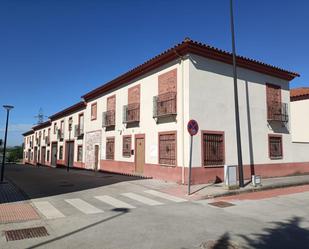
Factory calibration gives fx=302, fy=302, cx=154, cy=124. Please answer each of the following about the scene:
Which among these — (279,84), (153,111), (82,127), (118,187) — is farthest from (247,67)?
(82,127)

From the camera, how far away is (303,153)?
1911 cm

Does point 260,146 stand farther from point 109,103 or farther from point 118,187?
point 109,103

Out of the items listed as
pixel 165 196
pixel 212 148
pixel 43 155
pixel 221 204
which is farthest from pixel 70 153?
pixel 221 204

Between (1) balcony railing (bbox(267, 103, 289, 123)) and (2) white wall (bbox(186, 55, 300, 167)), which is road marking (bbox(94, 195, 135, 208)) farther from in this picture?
(1) balcony railing (bbox(267, 103, 289, 123))

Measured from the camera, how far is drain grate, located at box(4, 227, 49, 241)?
19.6ft

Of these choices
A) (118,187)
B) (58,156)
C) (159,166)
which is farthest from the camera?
(58,156)

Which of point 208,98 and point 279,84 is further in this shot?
point 279,84

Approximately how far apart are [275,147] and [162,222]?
12.4m

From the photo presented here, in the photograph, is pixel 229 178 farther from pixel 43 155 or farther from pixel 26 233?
pixel 43 155

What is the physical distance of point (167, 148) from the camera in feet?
48.7

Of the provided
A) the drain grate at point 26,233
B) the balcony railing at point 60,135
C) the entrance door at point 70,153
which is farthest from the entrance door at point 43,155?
the drain grate at point 26,233

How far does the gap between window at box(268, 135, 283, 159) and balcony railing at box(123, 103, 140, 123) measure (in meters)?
7.68

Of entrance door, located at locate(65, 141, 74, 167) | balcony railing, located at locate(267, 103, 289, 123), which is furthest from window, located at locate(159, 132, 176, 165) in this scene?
entrance door, located at locate(65, 141, 74, 167)

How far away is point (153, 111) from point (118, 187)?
4.86 metres
